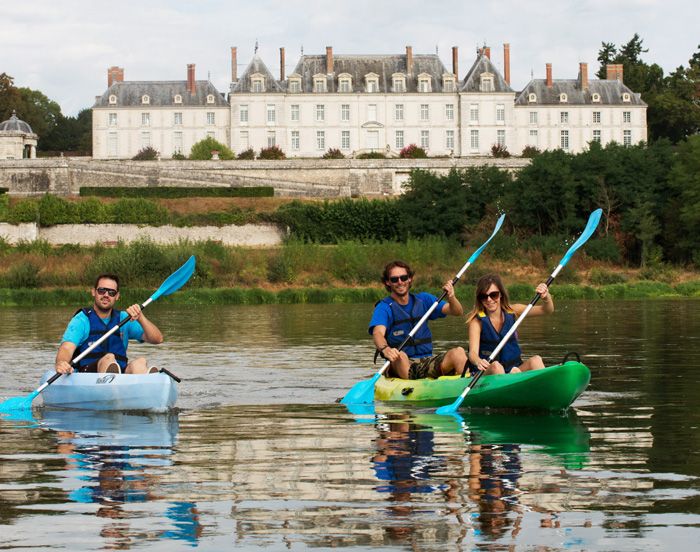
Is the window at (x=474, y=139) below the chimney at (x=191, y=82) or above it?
below

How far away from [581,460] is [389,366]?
4.33 m

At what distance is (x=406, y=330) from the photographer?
13047 millimetres

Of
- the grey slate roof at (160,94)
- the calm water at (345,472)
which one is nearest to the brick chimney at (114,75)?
the grey slate roof at (160,94)

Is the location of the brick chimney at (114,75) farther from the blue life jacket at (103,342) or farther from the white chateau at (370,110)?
the blue life jacket at (103,342)

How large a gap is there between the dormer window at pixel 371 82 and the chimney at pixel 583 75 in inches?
444

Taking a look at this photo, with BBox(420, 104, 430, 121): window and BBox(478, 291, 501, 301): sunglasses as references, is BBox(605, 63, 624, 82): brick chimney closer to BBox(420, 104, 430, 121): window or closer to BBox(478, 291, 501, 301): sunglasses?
BBox(420, 104, 430, 121): window

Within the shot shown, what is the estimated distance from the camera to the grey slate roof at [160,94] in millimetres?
80062

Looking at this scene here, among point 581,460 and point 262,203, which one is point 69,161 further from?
point 581,460

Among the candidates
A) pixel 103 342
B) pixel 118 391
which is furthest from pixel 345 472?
pixel 103 342

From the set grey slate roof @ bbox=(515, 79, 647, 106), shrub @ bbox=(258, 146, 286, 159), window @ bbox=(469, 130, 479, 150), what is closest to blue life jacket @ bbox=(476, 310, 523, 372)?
shrub @ bbox=(258, 146, 286, 159)

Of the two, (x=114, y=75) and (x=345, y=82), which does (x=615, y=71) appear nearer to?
(x=345, y=82)

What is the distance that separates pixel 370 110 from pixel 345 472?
7171 cm

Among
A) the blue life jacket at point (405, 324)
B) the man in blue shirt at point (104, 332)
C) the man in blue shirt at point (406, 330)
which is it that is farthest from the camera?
the blue life jacket at point (405, 324)

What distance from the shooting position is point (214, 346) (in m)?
21.4
